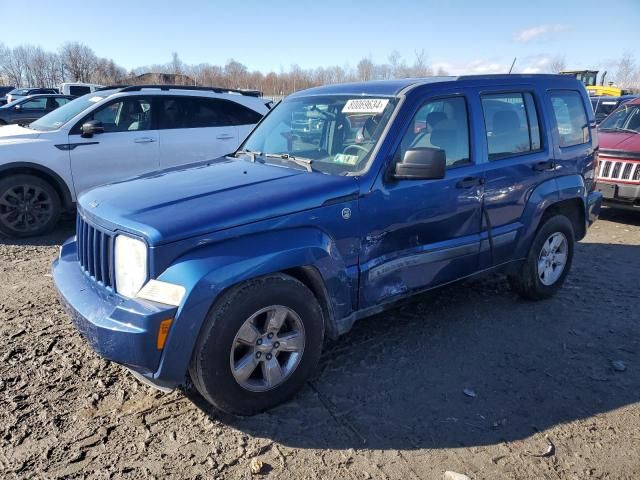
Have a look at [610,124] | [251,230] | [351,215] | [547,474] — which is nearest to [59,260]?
[251,230]

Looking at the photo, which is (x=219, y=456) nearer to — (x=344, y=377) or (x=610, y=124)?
(x=344, y=377)

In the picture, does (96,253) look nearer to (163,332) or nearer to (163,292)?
(163,292)

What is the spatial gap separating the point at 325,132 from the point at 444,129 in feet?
2.90

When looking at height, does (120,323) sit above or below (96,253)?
below

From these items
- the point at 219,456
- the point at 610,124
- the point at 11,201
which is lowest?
the point at 219,456

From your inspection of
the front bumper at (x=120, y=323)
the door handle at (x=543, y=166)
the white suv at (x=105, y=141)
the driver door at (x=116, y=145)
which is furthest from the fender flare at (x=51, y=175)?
the door handle at (x=543, y=166)

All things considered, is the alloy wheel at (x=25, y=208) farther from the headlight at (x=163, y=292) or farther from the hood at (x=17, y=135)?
the headlight at (x=163, y=292)

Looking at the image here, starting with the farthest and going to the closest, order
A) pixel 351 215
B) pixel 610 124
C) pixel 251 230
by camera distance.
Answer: pixel 610 124 → pixel 351 215 → pixel 251 230

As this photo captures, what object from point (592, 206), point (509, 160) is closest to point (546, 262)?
point (592, 206)

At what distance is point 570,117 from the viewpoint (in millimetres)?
4777

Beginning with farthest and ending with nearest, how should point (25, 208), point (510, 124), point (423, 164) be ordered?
1. point (25, 208)
2. point (510, 124)
3. point (423, 164)

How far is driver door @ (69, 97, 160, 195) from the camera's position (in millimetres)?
6910

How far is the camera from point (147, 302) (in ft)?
8.47

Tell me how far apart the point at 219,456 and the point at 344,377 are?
104 centimetres
